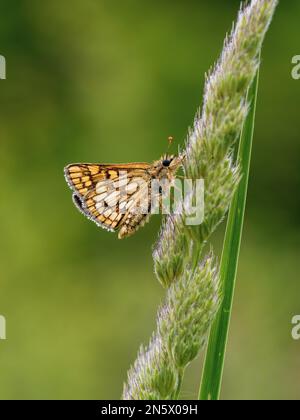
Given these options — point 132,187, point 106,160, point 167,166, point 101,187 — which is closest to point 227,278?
point 167,166

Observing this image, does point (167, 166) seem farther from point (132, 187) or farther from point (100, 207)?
point (100, 207)

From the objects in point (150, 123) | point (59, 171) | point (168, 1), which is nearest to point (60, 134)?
point (59, 171)

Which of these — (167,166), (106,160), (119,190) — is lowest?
(106,160)

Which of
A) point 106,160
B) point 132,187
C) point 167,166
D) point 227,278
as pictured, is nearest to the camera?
point 227,278

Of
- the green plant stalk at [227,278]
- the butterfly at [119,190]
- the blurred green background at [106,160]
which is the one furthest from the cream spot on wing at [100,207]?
the blurred green background at [106,160]

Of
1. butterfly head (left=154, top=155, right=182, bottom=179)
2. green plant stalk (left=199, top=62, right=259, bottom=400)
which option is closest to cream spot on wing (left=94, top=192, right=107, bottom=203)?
butterfly head (left=154, top=155, right=182, bottom=179)

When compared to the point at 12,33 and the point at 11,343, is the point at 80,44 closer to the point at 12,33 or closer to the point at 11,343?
the point at 12,33

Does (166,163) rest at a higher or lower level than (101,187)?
higher

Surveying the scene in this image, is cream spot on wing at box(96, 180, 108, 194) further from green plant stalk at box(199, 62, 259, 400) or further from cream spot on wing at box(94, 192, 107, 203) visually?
green plant stalk at box(199, 62, 259, 400)
